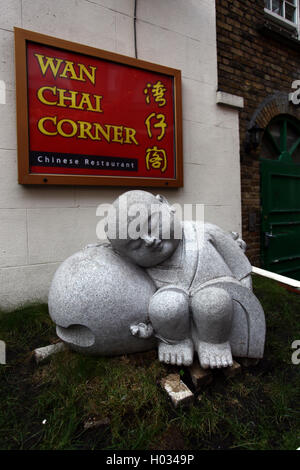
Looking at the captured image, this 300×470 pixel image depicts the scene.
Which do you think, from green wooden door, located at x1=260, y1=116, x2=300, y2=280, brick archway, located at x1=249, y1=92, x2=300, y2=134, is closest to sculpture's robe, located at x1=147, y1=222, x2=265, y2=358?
green wooden door, located at x1=260, y1=116, x2=300, y2=280

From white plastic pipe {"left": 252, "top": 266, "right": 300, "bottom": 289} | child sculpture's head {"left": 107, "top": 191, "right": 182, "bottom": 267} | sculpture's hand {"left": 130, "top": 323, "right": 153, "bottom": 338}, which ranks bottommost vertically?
white plastic pipe {"left": 252, "top": 266, "right": 300, "bottom": 289}

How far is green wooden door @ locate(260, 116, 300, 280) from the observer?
4.68m

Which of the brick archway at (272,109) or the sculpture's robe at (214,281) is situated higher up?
the brick archway at (272,109)

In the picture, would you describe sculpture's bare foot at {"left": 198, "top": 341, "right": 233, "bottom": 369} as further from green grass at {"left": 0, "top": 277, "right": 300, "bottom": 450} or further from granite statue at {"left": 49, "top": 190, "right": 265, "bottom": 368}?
green grass at {"left": 0, "top": 277, "right": 300, "bottom": 450}

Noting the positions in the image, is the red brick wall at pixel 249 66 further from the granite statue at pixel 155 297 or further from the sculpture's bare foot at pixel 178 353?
the sculpture's bare foot at pixel 178 353

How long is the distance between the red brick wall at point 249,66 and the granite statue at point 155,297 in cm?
283

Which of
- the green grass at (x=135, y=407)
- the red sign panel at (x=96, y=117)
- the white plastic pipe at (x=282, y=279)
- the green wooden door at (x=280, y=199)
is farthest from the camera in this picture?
the green wooden door at (x=280, y=199)

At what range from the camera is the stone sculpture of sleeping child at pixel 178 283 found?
1619mm

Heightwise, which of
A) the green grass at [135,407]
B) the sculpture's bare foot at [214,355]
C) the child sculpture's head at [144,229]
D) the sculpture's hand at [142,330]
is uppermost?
the child sculpture's head at [144,229]

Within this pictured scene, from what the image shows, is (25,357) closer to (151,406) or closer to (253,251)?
(151,406)

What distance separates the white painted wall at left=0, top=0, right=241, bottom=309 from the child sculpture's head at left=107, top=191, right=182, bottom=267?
1.42m

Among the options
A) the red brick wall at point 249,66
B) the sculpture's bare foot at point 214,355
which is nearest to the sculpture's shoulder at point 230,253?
the sculpture's bare foot at point 214,355

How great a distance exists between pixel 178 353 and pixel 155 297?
38 cm

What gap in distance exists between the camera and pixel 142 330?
1681mm
